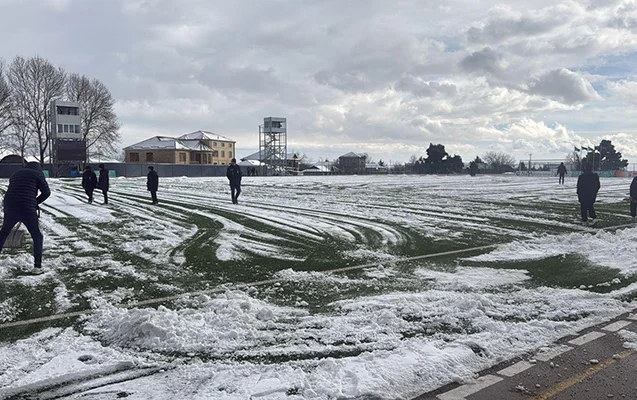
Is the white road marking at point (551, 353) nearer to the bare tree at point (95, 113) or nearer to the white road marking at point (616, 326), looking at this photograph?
the white road marking at point (616, 326)

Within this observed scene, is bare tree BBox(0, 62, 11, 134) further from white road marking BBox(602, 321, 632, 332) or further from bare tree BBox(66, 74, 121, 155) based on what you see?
white road marking BBox(602, 321, 632, 332)

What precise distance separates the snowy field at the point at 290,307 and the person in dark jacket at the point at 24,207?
19.4 inches

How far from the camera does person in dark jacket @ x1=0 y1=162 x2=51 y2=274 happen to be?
24.3 ft

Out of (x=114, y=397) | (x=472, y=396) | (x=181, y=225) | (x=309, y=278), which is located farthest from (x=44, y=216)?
(x=472, y=396)

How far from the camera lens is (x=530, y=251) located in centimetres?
962

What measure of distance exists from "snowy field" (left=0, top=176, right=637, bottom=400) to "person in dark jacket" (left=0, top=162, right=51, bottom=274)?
0.49 metres

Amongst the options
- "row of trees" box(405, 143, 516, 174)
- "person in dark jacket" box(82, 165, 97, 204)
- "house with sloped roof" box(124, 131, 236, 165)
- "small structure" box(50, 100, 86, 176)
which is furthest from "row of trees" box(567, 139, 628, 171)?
"house with sloped roof" box(124, 131, 236, 165)

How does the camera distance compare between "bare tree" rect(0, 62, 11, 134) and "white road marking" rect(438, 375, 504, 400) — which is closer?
"white road marking" rect(438, 375, 504, 400)

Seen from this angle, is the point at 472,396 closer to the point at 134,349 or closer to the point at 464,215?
the point at 134,349

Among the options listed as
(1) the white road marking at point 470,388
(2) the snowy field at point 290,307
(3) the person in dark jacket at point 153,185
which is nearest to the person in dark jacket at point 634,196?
(2) the snowy field at point 290,307

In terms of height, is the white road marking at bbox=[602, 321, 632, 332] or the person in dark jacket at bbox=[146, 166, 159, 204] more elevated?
the person in dark jacket at bbox=[146, 166, 159, 204]

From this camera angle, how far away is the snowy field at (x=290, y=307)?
395cm

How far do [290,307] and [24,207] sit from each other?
15.0ft

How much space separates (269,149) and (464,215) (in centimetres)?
7472
